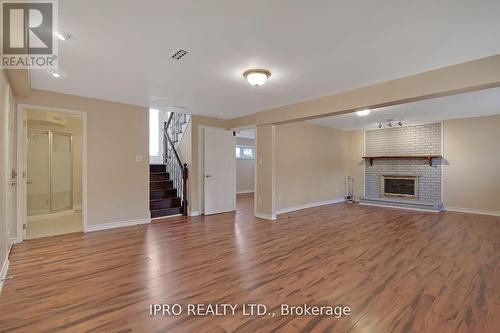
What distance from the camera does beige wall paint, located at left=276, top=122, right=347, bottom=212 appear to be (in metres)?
6.34

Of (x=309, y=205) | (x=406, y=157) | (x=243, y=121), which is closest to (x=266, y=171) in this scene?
→ (x=243, y=121)

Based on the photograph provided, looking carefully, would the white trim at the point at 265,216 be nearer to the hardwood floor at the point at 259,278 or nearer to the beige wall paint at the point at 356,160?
the hardwood floor at the point at 259,278

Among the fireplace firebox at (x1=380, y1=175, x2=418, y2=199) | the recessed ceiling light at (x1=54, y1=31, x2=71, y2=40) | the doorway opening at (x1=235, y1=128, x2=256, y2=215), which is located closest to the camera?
the recessed ceiling light at (x1=54, y1=31, x2=71, y2=40)

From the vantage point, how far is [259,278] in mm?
2584

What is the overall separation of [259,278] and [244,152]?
8.65 meters

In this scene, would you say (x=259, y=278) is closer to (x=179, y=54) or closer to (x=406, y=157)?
(x=179, y=54)

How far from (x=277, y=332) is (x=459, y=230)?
15.4 ft

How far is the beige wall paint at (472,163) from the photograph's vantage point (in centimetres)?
593

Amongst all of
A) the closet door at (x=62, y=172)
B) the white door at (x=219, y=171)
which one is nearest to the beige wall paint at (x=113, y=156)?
the white door at (x=219, y=171)

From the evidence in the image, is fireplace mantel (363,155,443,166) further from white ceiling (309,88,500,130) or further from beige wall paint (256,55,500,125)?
beige wall paint (256,55,500,125)

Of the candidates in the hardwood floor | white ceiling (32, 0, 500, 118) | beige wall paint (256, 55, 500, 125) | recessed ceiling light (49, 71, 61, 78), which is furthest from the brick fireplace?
recessed ceiling light (49, 71, 61, 78)

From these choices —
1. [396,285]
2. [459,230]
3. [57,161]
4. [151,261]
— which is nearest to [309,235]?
[396,285]

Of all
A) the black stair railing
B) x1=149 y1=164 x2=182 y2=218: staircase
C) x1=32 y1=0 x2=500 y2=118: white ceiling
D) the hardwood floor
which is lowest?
the hardwood floor

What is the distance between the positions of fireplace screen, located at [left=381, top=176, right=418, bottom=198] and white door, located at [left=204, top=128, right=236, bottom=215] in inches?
203
